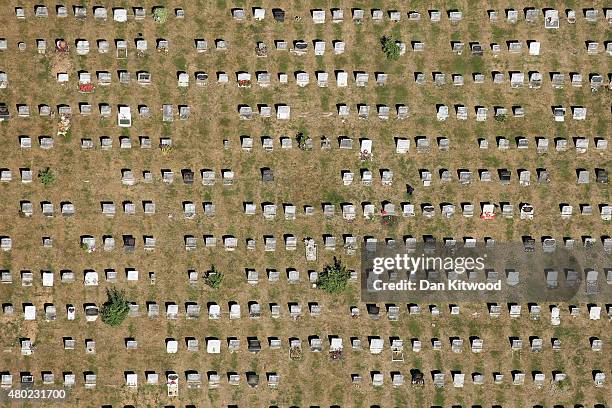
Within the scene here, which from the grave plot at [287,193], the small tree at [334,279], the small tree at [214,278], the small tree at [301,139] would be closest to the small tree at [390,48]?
the grave plot at [287,193]

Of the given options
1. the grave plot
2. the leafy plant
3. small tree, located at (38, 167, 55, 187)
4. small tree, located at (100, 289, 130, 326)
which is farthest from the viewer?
the leafy plant

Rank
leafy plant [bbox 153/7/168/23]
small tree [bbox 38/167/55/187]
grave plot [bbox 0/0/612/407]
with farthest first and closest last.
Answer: leafy plant [bbox 153/7/168/23] → grave plot [bbox 0/0/612/407] → small tree [bbox 38/167/55/187]

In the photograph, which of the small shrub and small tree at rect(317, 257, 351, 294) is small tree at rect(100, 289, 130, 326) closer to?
small tree at rect(317, 257, 351, 294)

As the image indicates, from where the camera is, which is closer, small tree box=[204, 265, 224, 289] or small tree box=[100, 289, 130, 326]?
small tree box=[100, 289, 130, 326]

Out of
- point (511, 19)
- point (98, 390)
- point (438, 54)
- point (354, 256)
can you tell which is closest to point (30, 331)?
point (98, 390)

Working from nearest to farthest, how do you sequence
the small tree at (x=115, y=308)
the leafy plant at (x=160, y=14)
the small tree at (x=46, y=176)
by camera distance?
the small tree at (x=115, y=308) < the small tree at (x=46, y=176) < the leafy plant at (x=160, y=14)

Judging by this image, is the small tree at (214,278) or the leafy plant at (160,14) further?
the leafy plant at (160,14)

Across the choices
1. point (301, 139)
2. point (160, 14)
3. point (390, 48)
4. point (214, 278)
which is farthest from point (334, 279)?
point (160, 14)

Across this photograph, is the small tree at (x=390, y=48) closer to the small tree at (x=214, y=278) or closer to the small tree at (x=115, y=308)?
the small tree at (x=214, y=278)

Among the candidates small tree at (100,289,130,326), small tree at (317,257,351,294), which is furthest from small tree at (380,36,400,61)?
small tree at (100,289,130,326)
